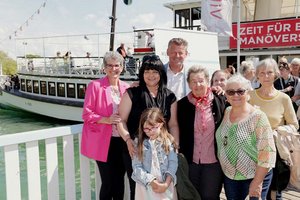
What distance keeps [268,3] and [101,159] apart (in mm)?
13641

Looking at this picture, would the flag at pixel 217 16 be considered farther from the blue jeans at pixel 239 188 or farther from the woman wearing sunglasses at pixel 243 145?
the blue jeans at pixel 239 188

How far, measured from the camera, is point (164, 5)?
16094 mm

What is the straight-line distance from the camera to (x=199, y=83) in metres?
2.43

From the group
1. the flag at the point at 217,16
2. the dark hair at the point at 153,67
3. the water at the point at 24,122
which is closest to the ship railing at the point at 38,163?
the dark hair at the point at 153,67

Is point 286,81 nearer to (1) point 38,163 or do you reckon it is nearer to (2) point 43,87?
(1) point 38,163

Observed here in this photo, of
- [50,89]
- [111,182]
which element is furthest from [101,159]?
[50,89]

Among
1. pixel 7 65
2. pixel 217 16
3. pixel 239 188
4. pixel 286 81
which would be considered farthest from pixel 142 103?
pixel 7 65

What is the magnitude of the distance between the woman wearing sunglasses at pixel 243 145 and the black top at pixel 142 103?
17.8 inches

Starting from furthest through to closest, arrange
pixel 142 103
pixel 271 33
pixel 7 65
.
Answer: pixel 7 65
pixel 271 33
pixel 142 103

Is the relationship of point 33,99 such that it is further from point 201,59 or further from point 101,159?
point 101,159

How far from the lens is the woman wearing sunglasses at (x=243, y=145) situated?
86.3 inches

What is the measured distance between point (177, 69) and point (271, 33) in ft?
32.0

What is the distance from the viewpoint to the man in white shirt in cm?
287

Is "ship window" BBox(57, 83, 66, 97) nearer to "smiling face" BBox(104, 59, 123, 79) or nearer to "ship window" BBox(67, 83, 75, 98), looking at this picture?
"ship window" BBox(67, 83, 75, 98)
